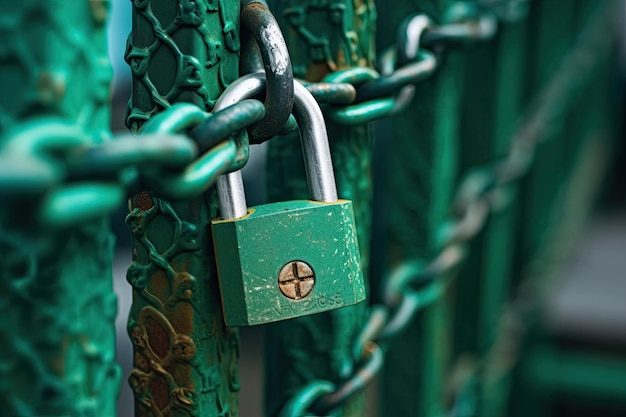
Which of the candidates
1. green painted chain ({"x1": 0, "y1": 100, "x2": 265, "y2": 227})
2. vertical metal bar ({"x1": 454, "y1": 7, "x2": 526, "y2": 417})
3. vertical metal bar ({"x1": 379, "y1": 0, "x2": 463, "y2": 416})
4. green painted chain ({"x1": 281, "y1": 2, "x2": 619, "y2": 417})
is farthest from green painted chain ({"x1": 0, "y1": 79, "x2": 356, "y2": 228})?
vertical metal bar ({"x1": 454, "y1": 7, "x2": 526, "y2": 417})

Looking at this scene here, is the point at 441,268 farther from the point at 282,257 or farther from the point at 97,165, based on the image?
the point at 97,165

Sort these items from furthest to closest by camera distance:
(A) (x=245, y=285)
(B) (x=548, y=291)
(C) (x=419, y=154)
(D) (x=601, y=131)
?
(D) (x=601, y=131) < (B) (x=548, y=291) < (C) (x=419, y=154) < (A) (x=245, y=285)

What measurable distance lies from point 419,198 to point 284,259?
0.48 meters

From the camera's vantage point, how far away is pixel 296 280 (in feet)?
1.77

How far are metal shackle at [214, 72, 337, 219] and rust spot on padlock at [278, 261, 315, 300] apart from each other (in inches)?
1.9

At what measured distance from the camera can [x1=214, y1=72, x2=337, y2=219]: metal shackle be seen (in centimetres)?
54

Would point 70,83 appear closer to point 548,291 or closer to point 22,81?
point 22,81

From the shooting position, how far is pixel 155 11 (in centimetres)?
53

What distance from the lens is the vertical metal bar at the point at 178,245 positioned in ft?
1.74

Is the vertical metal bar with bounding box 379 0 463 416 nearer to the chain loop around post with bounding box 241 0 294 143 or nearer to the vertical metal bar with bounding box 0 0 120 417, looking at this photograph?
the chain loop around post with bounding box 241 0 294 143

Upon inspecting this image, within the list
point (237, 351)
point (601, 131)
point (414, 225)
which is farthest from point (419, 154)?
point (601, 131)

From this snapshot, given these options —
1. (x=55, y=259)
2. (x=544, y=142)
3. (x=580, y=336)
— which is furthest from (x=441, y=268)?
(x=580, y=336)

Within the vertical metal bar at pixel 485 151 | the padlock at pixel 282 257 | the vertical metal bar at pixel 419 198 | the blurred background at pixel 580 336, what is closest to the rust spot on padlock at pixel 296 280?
the padlock at pixel 282 257

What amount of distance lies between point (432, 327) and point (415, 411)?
0.11 metres
